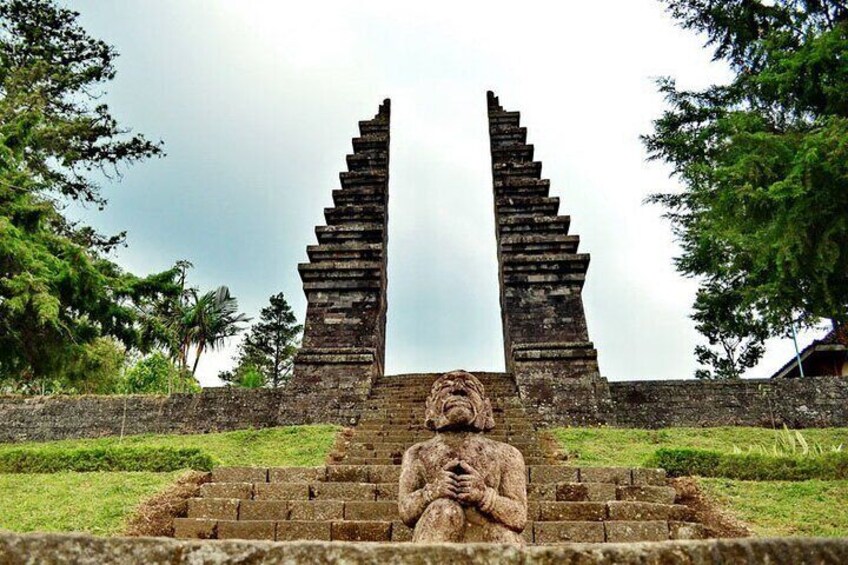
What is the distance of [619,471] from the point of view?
720cm

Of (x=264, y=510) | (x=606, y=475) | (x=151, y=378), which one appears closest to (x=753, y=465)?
(x=606, y=475)

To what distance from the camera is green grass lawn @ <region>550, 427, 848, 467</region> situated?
8961mm

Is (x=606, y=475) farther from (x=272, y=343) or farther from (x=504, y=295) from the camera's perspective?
(x=272, y=343)

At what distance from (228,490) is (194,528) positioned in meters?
0.68

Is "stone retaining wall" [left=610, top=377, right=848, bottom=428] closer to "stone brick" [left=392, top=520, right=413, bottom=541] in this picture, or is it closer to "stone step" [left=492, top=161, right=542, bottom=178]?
"stone step" [left=492, top=161, right=542, bottom=178]

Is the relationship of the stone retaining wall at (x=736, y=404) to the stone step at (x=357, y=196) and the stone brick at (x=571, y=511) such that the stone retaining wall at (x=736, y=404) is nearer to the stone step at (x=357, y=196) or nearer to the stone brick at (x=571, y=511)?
the stone brick at (x=571, y=511)

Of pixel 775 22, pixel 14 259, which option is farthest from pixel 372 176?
pixel 775 22

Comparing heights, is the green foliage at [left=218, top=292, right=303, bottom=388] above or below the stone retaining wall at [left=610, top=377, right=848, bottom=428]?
above

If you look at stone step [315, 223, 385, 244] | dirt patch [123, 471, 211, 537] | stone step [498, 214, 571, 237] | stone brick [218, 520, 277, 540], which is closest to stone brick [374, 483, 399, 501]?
stone brick [218, 520, 277, 540]

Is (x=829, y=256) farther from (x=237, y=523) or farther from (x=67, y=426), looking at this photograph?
(x=67, y=426)

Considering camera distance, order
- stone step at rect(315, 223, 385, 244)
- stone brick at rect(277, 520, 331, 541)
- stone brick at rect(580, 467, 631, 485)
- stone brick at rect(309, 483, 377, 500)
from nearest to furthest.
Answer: stone brick at rect(277, 520, 331, 541) → stone brick at rect(309, 483, 377, 500) → stone brick at rect(580, 467, 631, 485) → stone step at rect(315, 223, 385, 244)

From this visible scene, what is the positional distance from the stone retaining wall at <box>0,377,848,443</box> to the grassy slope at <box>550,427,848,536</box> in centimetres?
83

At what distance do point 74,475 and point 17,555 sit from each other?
7.42 metres

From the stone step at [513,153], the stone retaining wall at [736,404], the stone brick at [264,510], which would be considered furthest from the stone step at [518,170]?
the stone brick at [264,510]
